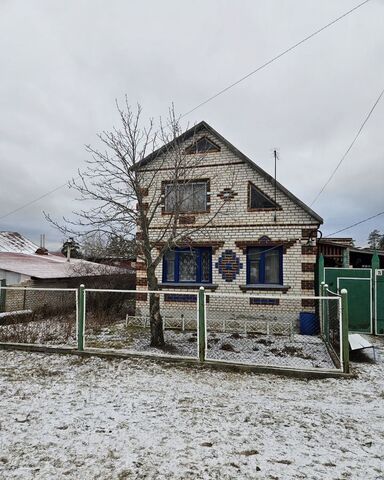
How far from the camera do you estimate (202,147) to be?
38.7 ft

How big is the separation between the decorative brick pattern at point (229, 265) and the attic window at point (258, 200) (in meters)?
1.80

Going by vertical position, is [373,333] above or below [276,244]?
below

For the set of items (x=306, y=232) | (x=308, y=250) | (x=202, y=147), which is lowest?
(x=308, y=250)

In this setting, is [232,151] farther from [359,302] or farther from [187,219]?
[359,302]

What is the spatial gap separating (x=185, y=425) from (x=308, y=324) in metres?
7.08

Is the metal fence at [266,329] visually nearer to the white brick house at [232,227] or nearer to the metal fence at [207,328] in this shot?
the metal fence at [207,328]

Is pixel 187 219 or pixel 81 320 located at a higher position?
Result: pixel 187 219

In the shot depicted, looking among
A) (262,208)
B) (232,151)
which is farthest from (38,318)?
(232,151)

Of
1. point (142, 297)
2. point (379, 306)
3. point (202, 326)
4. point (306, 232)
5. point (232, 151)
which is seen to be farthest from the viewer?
point (142, 297)

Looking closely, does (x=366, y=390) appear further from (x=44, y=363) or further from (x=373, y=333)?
(x=44, y=363)

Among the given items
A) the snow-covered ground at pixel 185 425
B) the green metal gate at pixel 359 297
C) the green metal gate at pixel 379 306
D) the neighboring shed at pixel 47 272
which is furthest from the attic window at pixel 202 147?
the neighboring shed at pixel 47 272

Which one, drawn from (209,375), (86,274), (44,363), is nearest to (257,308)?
(209,375)

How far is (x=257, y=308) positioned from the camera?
35.4 feet

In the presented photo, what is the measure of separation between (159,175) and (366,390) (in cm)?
908
